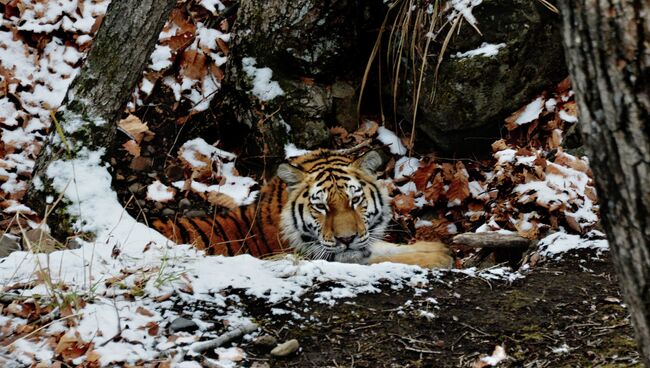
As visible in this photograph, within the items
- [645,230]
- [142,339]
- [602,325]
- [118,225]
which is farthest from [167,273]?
[645,230]

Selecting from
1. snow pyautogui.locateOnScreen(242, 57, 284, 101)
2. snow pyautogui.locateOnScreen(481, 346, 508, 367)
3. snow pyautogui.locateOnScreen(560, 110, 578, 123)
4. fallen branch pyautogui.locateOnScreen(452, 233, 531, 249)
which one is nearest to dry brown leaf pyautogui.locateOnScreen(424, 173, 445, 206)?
snow pyautogui.locateOnScreen(560, 110, 578, 123)

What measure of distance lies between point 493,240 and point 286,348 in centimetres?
217

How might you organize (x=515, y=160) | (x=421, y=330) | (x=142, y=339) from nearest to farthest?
1. (x=142, y=339)
2. (x=421, y=330)
3. (x=515, y=160)

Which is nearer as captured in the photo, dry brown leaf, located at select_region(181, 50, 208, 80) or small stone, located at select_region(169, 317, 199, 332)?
small stone, located at select_region(169, 317, 199, 332)

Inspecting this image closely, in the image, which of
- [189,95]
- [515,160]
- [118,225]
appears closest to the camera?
[118,225]

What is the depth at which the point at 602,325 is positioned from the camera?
3291mm

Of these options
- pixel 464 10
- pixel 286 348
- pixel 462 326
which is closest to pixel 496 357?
pixel 462 326

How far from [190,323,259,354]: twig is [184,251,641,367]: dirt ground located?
0.19 ft

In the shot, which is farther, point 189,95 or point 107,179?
point 189,95

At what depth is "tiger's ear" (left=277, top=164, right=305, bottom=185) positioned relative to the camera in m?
4.93

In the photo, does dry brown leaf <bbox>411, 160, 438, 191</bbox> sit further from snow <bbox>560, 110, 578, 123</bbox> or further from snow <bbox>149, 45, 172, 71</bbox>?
snow <bbox>149, 45, 172, 71</bbox>

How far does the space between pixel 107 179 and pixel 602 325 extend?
318 cm

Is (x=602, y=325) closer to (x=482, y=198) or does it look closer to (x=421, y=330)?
(x=421, y=330)

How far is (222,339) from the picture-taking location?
9.91ft
